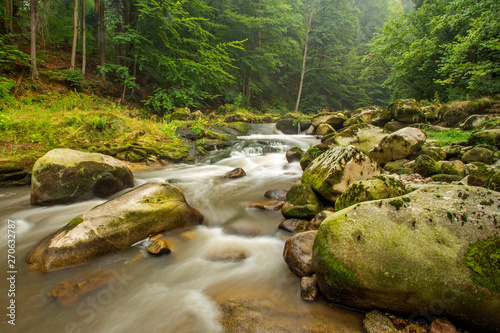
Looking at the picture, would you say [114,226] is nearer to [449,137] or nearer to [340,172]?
[340,172]

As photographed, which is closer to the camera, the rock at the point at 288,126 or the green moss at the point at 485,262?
the green moss at the point at 485,262

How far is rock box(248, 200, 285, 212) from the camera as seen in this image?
188 inches

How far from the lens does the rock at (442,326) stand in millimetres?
1738

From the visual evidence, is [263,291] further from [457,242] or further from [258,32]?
[258,32]

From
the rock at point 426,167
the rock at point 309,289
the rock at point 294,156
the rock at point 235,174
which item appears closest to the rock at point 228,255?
the rock at point 309,289

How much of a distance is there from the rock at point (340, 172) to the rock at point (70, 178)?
446 centimetres

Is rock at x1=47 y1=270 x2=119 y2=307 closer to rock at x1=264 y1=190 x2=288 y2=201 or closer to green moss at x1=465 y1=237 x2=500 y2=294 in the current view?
rock at x1=264 y1=190 x2=288 y2=201

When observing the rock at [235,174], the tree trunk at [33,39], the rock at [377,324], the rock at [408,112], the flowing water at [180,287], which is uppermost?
the tree trunk at [33,39]

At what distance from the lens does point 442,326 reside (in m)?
1.76

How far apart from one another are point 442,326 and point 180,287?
8.43 feet

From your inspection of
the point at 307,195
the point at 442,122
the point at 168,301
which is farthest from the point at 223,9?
the point at 168,301

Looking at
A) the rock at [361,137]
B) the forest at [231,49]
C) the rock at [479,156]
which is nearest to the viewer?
the rock at [479,156]

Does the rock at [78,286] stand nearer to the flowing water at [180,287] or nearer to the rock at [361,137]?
the flowing water at [180,287]

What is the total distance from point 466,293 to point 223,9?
2343 centimetres
